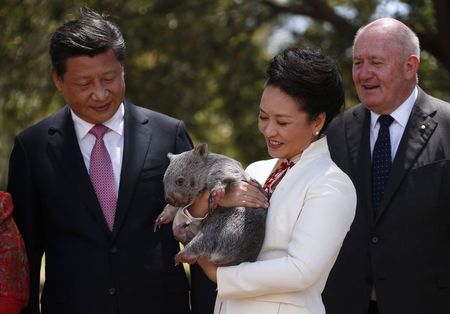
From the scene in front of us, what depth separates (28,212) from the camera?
4258 mm

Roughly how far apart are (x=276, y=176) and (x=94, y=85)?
1.10m

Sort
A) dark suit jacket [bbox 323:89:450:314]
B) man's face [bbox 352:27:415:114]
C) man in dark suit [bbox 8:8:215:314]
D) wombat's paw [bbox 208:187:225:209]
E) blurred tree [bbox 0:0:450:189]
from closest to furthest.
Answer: wombat's paw [bbox 208:187:225:209], man in dark suit [bbox 8:8:215:314], dark suit jacket [bbox 323:89:450:314], man's face [bbox 352:27:415:114], blurred tree [bbox 0:0:450:189]

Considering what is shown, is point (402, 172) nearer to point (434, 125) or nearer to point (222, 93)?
point (434, 125)

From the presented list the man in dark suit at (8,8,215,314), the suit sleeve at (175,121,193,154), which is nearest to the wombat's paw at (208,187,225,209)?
the man in dark suit at (8,8,215,314)

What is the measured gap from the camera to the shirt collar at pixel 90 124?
14.4ft

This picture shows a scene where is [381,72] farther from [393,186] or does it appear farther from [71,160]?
[71,160]

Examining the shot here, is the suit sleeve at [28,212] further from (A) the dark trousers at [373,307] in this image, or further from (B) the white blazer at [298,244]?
(A) the dark trousers at [373,307]

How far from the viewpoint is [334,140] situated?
5285 mm

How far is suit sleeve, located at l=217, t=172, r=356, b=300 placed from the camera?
10.9ft

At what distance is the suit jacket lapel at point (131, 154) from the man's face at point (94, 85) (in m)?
0.14

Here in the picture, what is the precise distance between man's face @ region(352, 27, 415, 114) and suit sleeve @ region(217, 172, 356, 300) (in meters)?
1.72

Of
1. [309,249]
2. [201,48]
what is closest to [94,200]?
[309,249]

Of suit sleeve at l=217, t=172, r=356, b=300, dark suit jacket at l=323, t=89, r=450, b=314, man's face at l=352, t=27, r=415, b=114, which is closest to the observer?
suit sleeve at l=217, t=172, r=356, b=300

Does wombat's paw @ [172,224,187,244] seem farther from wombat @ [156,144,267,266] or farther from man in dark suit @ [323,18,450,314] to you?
man in dark suit @ [323,18,450,314]
